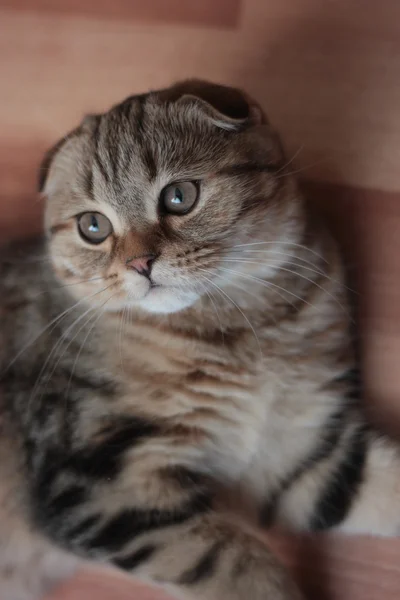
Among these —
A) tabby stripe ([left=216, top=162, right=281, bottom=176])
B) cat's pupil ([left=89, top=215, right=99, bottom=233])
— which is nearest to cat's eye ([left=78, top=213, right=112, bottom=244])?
cat's pupil ([left=89, top=215, right=99, bottom=233])

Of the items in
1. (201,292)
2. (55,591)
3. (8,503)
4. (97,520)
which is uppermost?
(201,292)

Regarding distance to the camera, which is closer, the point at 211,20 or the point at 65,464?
the point at 65,464

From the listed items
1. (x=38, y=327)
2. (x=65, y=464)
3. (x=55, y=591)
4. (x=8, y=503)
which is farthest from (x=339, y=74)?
(x=55, y=591)

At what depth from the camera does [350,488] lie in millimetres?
1203

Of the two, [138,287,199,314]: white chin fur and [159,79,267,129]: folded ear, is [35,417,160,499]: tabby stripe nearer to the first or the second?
[138,287,199,314]: white chin fur

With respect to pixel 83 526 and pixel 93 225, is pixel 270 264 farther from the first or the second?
pixel 83 526

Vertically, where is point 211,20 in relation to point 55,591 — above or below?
above

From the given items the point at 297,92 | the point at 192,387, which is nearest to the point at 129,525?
the point at 192,387

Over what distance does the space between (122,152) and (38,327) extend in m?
0.41

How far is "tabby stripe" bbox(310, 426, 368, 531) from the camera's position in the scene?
1.20 metres

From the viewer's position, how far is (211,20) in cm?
148

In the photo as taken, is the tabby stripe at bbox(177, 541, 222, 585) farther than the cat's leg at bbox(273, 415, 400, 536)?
No

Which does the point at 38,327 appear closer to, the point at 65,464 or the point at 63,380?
the point at 63,380

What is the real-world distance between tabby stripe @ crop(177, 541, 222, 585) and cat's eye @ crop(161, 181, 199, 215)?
22.7 inches
